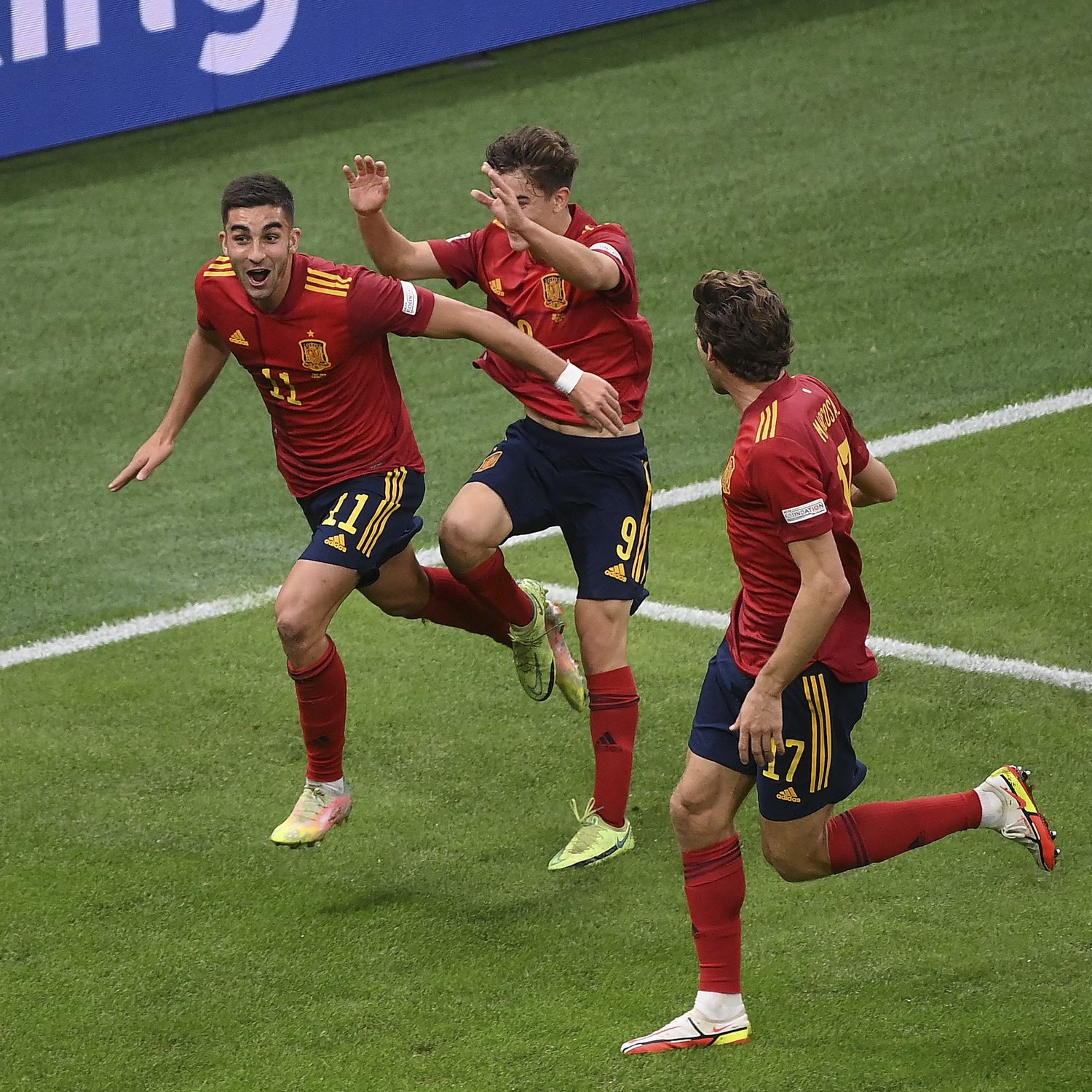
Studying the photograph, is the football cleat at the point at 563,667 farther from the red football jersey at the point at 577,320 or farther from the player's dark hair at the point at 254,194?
the player's dark hair at the point at 254,194

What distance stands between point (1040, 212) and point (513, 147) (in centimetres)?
641

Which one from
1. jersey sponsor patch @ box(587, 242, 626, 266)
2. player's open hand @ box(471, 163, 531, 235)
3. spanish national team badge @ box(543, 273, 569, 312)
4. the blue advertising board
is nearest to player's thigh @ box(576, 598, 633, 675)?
spanish national team badge @ box(543, 273, 569, 312)

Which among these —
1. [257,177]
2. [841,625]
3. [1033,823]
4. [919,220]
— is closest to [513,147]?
[257,177]

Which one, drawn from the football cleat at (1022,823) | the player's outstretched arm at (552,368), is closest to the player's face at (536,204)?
the player's outstretched arm at (552,368)

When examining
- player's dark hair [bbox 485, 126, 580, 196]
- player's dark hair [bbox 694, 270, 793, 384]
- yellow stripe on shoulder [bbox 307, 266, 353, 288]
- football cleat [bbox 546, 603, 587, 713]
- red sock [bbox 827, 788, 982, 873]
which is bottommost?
football cleat [bbox 546, 603, 587, 713]

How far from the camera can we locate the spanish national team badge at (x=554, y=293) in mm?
6125

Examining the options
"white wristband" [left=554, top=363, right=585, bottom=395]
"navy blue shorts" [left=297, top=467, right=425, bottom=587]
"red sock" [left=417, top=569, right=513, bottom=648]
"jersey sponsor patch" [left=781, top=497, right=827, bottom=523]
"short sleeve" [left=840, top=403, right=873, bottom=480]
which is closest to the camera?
"jersey sponsor patch" [left=781, top=497, right=827, bottom=523]

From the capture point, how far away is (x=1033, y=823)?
505cm

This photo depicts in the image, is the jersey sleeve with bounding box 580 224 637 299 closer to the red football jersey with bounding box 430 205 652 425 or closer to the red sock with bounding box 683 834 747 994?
the red football jersey with bounding box 430 205 652 425

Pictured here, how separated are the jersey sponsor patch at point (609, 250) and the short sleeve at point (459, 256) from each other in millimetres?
665

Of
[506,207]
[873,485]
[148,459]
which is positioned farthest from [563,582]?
[873,485]

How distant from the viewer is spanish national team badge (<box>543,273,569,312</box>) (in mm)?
6125

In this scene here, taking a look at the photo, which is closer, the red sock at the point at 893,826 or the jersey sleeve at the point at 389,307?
the red sock at the point at 893,826

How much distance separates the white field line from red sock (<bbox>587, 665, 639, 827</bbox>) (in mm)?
1102
